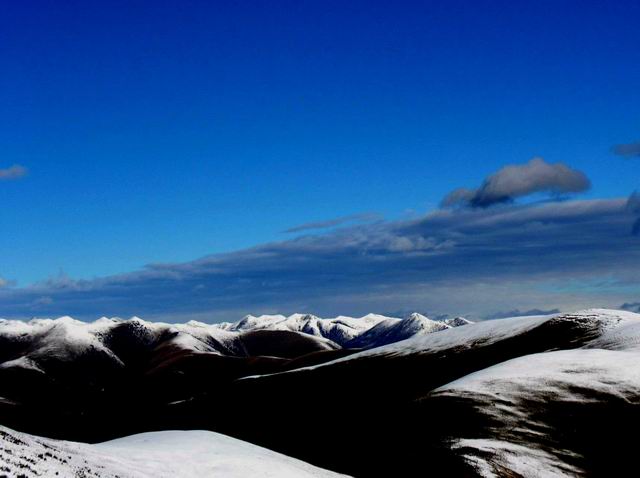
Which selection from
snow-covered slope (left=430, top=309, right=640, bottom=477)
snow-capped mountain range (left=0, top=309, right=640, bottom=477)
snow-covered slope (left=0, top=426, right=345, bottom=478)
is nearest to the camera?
snow-covered slope (left=0, top=426, right=345, bottom=478)

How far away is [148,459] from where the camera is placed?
3838 cm

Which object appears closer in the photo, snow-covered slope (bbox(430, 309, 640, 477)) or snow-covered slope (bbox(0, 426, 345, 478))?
snow-covered slope (bbox(0, 426, 345, 478))

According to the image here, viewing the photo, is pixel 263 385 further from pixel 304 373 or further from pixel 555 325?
pixel 555 325

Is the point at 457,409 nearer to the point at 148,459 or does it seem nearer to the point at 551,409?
the point at 551,409

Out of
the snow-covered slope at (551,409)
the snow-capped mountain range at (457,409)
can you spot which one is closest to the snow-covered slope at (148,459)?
the snow-capped mountain range at (457,409)

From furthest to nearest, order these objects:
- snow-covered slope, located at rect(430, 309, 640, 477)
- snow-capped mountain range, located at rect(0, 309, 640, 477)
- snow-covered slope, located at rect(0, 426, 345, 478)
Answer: snow-capped mountain range, located at rect(0, 309, 640, 477), snow-covered slope, located at rect(430, 309, 640, 477), snow-covered slope, located at rect(0, 426, 345, 478)

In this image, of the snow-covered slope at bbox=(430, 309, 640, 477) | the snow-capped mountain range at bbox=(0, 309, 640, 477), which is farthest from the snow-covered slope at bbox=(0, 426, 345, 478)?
the snow-covered slope at bbox=(430, 309, 640, 477)

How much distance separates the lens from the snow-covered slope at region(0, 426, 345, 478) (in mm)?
29531

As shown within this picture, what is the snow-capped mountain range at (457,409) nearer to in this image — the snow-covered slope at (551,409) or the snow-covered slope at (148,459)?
the snow-covered slope at (551,409)

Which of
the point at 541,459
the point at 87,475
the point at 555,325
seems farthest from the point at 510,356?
the point at 87,475

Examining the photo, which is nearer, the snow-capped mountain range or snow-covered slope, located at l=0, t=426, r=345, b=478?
snow-covered slope, located at l=0, t=426, r=345, b=478

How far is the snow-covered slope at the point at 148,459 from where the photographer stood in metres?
29.5

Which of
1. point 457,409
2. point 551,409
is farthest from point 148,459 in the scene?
point 551,409

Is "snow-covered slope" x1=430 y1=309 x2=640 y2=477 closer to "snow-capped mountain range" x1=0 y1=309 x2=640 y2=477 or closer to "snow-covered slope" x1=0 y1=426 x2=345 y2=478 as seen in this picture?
"snow-capped mountain range" x1=0 y1=309 x2=640 y2=477
